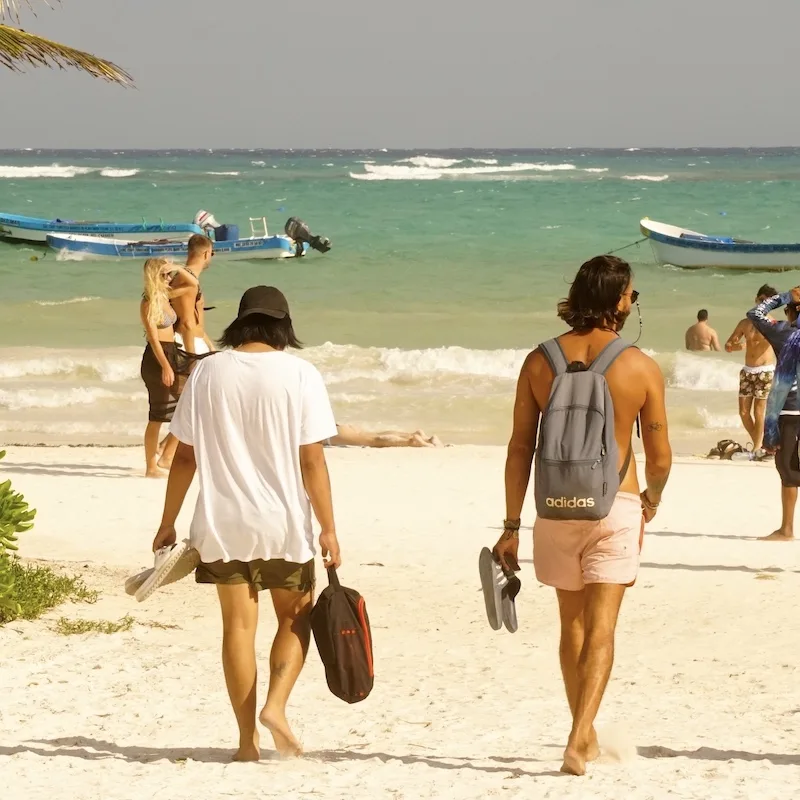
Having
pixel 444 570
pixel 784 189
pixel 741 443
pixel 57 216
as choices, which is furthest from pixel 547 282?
pixel 784 189

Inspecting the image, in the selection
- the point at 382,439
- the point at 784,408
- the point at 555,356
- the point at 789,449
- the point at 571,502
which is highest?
the point at 555,356

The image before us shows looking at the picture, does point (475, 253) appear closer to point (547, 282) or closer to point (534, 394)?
point (547, 282)

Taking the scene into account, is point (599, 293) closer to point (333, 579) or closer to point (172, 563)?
point (333, 579)

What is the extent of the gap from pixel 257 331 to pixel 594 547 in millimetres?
1168

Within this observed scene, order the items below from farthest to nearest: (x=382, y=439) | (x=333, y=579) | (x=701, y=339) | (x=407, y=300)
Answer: (x=407, y=300) → (x=701, y=339) → (x=382, y=439) → (x=333, y=579)

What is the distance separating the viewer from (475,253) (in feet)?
127

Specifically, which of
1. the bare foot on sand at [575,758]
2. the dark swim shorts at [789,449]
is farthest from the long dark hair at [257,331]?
the dark swim shorts at [789,449]

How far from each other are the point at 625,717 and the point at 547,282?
26.8 metres

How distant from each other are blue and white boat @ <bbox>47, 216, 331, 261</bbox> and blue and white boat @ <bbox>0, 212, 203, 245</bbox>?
3.68ft

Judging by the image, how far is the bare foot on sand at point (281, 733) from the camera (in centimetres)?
405

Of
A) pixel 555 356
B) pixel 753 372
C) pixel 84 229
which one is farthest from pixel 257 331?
pixel 84 229

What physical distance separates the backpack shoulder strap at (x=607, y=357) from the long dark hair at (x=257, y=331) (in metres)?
0.87

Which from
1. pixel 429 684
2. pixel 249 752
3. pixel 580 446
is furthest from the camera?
pixel 429 684

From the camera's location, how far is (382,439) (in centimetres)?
1200
